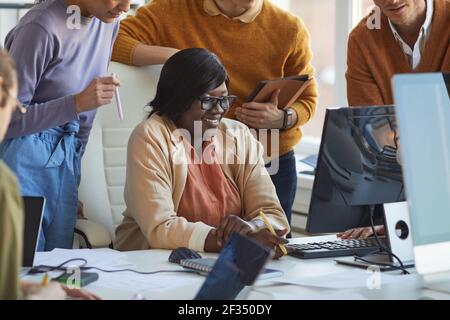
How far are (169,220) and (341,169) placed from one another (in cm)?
53

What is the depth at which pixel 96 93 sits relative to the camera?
7.78 feet

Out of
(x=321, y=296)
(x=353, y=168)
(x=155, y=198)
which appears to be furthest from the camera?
(x=155, y=198)

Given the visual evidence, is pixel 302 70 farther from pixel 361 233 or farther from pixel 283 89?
pixel 361 233

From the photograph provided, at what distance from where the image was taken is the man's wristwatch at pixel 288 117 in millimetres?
2857

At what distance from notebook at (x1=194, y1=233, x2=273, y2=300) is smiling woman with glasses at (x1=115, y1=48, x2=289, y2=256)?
0.80 m

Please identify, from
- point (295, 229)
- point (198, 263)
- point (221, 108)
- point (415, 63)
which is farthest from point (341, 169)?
point (295, 229)

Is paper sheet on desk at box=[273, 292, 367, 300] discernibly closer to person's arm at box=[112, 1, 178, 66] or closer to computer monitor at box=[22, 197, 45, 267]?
computer monitor at box=[22, 197, 45, 267]

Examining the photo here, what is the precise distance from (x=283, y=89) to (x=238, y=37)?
312 millimetres

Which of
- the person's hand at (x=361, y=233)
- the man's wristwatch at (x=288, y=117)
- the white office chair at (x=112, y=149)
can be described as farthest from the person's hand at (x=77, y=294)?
the man's wristwatch at (x=288, y=117)

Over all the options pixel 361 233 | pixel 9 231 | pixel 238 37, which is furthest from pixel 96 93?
pixel 9 231

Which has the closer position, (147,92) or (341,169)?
(341,169)

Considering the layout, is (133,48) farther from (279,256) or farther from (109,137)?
(279,256)

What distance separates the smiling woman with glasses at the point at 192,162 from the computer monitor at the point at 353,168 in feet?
1.03
